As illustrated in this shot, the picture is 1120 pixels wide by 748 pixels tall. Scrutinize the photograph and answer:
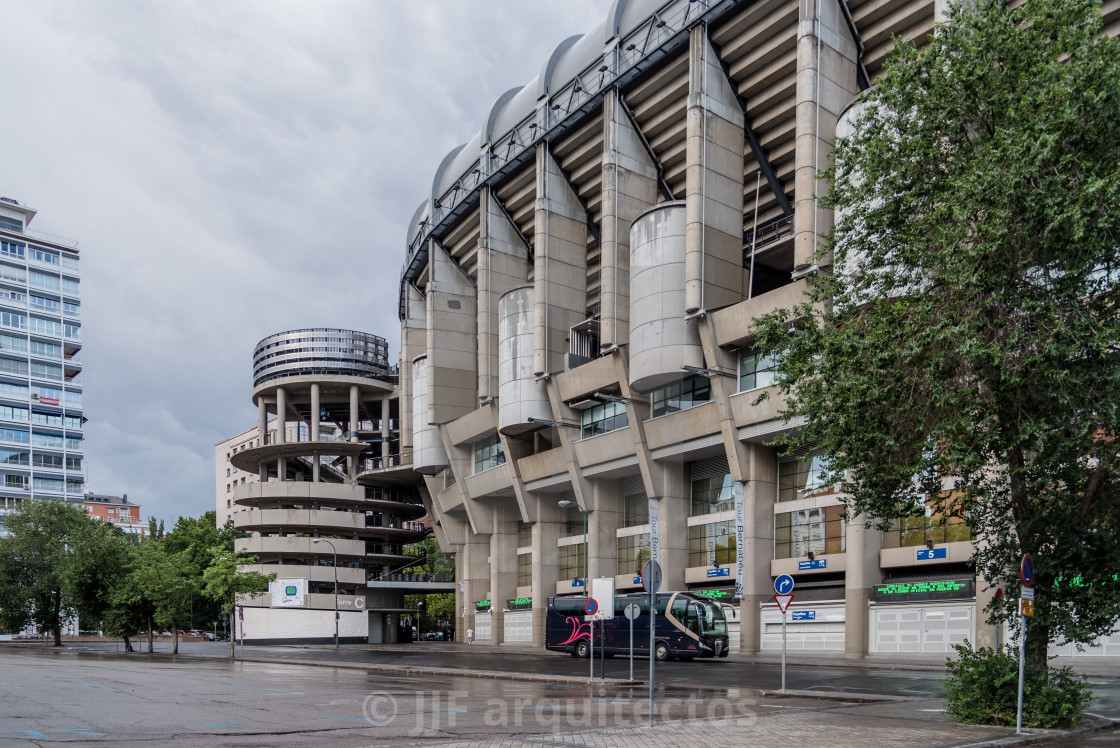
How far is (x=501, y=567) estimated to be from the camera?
6862 cm

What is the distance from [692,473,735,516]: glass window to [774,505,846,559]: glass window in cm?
404

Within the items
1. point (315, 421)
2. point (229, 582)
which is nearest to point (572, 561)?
point (229, 582)

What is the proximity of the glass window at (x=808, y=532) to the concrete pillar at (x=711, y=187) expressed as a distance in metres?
10.8

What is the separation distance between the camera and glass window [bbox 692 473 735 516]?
51.9 meters

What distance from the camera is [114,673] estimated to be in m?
31.9

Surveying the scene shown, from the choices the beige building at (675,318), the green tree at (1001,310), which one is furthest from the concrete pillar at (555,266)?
the green tree at (1001,310)

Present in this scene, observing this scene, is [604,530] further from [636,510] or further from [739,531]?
[739,531]

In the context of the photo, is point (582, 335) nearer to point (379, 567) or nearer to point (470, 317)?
point (470, 317)

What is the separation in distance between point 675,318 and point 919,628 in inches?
689

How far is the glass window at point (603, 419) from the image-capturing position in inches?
2159

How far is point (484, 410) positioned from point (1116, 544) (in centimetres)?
5108

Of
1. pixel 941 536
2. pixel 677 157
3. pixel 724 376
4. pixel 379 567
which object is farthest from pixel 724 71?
pixel 379 567

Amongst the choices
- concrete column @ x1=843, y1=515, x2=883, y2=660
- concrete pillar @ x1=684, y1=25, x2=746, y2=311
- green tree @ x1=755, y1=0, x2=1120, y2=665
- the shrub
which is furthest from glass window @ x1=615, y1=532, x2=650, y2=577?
the shrub

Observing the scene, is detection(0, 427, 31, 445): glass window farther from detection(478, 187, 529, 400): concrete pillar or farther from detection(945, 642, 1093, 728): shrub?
detection(945, 642, 1093, 728): shrub
